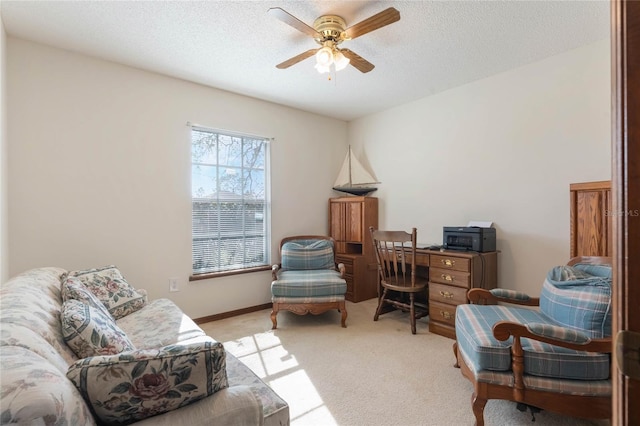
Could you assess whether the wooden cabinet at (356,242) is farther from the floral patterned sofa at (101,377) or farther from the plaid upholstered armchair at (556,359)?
the floral patterned sofa at (101,377)

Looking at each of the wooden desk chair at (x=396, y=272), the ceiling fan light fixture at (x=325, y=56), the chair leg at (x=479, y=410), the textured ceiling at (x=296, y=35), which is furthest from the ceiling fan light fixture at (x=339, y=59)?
the chair leg at (x=479, y=410)

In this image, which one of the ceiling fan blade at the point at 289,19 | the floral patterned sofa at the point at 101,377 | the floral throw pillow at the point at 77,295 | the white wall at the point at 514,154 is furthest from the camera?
the white wall at the point at 514,154

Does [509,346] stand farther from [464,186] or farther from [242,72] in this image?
[242,72]

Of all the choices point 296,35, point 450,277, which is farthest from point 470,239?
point 296,35

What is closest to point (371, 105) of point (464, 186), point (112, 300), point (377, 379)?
point (464, 186)

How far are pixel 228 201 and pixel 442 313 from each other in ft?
8.47

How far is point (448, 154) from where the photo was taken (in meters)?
3.46

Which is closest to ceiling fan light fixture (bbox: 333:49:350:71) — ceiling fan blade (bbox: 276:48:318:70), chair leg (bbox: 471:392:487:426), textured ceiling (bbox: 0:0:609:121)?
ceiling fan blade (bbox: 276:48:318:70)

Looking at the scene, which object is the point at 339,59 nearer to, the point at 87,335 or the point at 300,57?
the point at 300,57

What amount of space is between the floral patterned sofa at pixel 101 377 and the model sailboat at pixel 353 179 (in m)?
3.18

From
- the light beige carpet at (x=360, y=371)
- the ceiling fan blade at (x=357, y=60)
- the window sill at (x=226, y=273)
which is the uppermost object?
the ceiling fan blade at (x=357, y=60)

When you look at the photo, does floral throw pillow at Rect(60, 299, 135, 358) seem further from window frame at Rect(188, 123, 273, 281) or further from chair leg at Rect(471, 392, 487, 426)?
window frame at Rect(188, 123, 273, 281)

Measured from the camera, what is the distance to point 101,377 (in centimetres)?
87

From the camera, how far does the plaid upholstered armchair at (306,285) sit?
308cm
